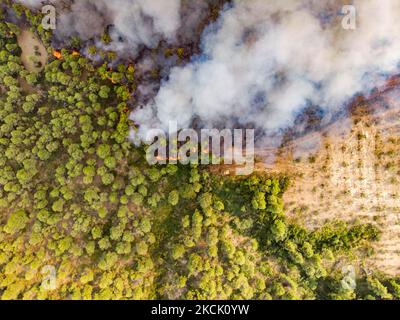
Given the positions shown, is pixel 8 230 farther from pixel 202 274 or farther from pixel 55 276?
pixel 202 274

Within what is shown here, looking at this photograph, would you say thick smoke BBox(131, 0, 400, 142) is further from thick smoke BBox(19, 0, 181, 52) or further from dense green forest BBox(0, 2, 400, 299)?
dense green forest BBox(0, 2, 400, 299)

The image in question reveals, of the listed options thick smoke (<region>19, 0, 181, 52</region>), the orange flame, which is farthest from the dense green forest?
thick smoke (<region>19, 0, 181, 52</region>)

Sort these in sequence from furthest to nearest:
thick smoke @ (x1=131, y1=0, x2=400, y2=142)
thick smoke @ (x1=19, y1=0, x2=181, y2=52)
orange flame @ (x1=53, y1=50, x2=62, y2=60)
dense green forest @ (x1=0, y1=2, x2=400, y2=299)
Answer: orange flame @ (x1=53, y1=50, x2=62, y2=60), thick smoke @ (x1=19, y1=0, x2=181, y2=52), dense green forest @ (x1=0, y1=2, x2=400, y2=299), thick smoke @ (x1=131, y1=0, x2=400, y2=142)

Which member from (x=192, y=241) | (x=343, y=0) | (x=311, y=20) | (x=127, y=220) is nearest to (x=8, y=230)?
(x=127, y=220)

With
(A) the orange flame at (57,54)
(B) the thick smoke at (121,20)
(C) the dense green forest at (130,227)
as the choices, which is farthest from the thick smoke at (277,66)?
(A) the orange flame at (57,54)

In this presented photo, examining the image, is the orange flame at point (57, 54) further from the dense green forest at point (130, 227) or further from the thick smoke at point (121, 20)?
the dense green forest at point (130, 227)
